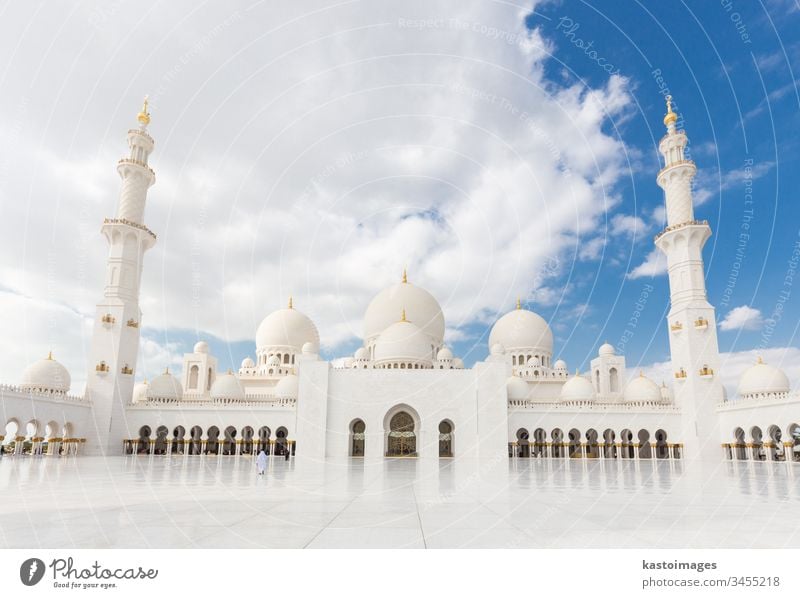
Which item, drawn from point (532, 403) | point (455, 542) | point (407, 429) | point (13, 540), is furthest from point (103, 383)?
point (455, 542)

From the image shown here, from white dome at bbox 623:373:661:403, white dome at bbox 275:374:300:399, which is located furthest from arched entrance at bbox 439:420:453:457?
white dome at bbox 623:373:661:403

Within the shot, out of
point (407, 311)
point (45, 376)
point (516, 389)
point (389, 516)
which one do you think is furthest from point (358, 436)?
point (389, 516)

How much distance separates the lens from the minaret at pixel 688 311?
2888 cm

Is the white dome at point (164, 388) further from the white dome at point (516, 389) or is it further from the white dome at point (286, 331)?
the white dome at point (516, 389)

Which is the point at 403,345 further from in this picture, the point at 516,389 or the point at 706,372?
the point at 706,372

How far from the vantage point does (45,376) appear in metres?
28.2

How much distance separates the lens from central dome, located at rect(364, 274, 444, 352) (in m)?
38.0

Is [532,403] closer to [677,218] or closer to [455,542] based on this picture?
[677,218]

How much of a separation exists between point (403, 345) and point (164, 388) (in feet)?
48.4

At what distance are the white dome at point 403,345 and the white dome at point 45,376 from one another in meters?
17.4

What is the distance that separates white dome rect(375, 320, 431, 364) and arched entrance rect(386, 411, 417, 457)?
13.5ft

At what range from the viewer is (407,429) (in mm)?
30234

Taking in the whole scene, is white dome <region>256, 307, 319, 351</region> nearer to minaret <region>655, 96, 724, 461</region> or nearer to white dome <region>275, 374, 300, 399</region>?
white dome <region>275, 374, 300, 399</region>

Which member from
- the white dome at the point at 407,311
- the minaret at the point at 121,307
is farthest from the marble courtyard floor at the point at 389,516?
the white dome at the point at 407,311
